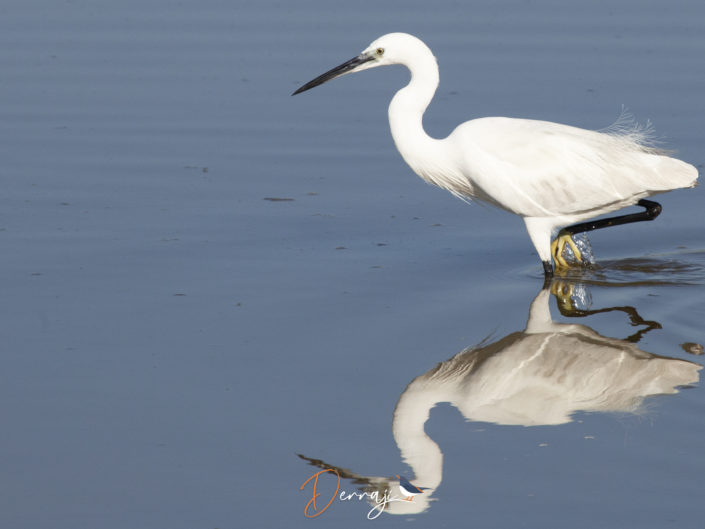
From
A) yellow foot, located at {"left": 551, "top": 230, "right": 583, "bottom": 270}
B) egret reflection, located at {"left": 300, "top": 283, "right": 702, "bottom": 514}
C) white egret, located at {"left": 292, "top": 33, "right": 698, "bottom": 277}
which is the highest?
white egret, located at {"left": 292, "top": 33, "right": 698, "bottom": 277}

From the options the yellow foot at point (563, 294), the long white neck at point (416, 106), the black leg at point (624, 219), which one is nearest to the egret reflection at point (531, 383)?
the yellow foot at point (563, 294)

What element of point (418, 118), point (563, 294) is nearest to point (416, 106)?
point (418, 118)

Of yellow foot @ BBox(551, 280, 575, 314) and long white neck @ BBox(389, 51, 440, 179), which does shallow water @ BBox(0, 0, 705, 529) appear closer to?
yellow foot @ BBox(551, 280, 575, 314)

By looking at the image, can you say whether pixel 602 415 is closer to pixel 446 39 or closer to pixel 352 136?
pixel 352 136

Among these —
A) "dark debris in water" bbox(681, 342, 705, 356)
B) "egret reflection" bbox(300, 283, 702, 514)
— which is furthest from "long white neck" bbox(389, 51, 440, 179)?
"dark debris in water" bbox(681, 342, 705, 356)

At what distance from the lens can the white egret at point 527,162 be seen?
315 inches

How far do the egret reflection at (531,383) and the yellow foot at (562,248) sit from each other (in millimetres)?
1106

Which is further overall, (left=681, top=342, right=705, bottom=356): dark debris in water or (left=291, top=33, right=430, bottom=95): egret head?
(left=291, top=33, right=430, bottom=95): egret head

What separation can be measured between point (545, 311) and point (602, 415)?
1763mm

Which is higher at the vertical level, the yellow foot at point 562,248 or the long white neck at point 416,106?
the long white neck at point 416,106

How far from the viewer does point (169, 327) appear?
7055 mm

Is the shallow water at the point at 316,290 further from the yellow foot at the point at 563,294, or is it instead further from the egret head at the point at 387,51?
the egret head at the point at 387,51

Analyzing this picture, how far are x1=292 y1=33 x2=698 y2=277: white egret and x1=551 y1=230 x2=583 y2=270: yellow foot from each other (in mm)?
56

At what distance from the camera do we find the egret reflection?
18.1ft
